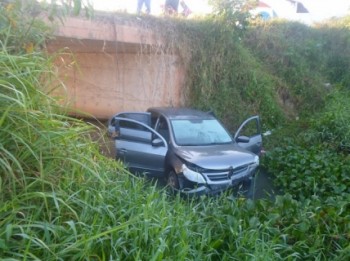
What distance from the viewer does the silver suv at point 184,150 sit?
241 inches

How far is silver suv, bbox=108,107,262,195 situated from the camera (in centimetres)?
612

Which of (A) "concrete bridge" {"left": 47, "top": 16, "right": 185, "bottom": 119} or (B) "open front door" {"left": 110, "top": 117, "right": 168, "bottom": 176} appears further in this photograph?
(A) "concrete bridge" {"left": 47, "top": 16, "right": 185, "bottom": 119}

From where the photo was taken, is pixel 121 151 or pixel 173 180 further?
pixel 121 151

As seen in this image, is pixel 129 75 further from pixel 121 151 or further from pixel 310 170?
pixel 310 170

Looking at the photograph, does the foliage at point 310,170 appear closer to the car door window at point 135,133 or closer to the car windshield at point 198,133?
the car windshield at point 198,133

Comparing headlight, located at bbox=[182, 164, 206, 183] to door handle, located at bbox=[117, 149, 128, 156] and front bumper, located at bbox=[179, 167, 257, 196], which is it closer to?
front bumper, located at bbox=[179, 167, 257, 196]

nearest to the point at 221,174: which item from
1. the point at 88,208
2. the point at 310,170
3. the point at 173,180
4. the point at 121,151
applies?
the point at 173,180

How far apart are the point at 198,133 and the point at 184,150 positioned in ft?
2.38

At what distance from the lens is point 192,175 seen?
6.03 m

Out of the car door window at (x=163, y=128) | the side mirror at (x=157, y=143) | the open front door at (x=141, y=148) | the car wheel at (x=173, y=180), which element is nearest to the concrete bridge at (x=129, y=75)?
the car door window at (x=163, y=128)

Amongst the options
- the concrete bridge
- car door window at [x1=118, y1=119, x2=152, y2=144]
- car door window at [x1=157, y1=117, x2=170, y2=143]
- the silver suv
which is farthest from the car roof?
the concrete bridge

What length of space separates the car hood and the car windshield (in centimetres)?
21

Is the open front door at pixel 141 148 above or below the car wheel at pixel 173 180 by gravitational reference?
above

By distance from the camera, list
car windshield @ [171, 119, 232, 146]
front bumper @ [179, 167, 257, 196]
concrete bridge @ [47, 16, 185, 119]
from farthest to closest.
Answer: concrete bridge @ [47, 16, 185, 119], car windshield @ [171, 119, 232, 146], front bumper @ [179, 167, 257, 196]
